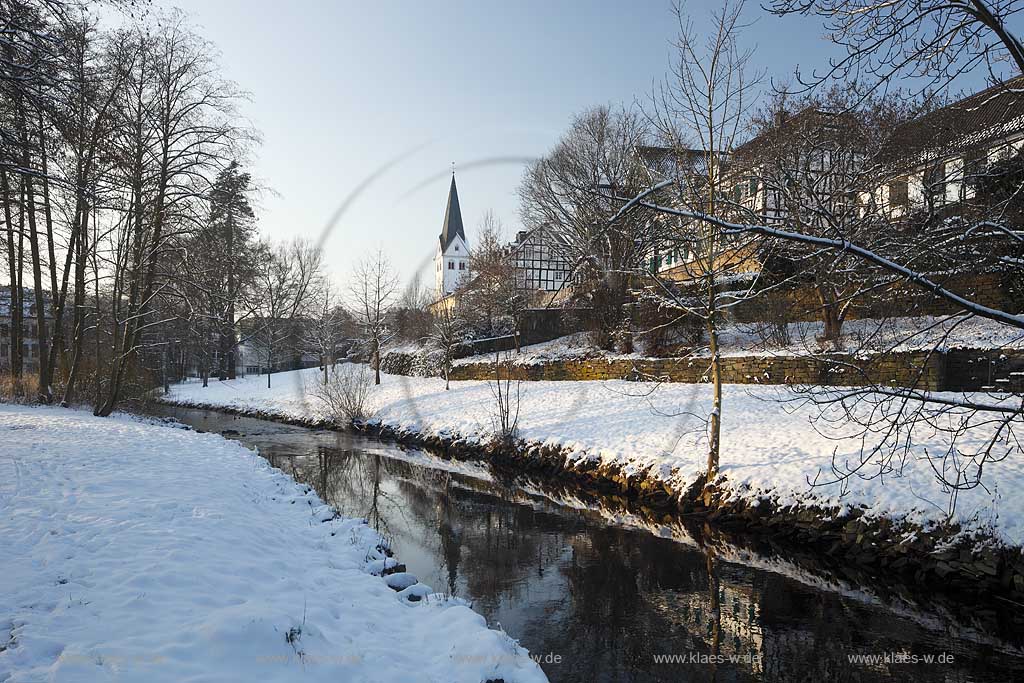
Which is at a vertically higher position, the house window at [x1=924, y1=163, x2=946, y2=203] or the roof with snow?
the roof with snow

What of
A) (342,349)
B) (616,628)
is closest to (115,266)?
(616,628)

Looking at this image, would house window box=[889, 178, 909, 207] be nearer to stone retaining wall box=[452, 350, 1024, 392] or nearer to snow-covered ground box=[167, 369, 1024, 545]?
snow-covered ground box=[167, 369, 1024, 545]

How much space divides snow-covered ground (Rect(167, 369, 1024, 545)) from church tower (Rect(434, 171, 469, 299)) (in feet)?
40.6

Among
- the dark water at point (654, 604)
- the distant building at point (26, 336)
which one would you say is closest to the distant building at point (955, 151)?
the dark water at point (654, 604)

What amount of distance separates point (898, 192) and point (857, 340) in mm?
2263

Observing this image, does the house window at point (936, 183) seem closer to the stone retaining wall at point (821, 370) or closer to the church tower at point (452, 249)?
the stone retaining wall at point (821, 370)

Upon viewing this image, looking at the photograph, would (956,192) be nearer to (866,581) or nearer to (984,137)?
(984,137)

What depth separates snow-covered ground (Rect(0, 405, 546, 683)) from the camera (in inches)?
143

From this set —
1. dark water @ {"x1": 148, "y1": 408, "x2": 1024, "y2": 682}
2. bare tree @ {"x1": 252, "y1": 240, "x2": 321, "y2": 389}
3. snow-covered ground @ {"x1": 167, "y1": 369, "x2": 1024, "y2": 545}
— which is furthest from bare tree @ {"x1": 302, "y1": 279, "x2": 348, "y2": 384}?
dark water @ {"x1": 148, "y1": 408, "x2": 1024, "y2": 682}

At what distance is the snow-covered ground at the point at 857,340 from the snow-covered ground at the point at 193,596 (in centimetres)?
397

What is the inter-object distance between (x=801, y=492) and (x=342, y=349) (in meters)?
40.2

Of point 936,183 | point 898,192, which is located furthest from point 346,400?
point 936,183

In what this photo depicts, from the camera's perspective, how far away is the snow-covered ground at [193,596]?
3629 mm

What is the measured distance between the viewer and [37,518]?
5676mm
